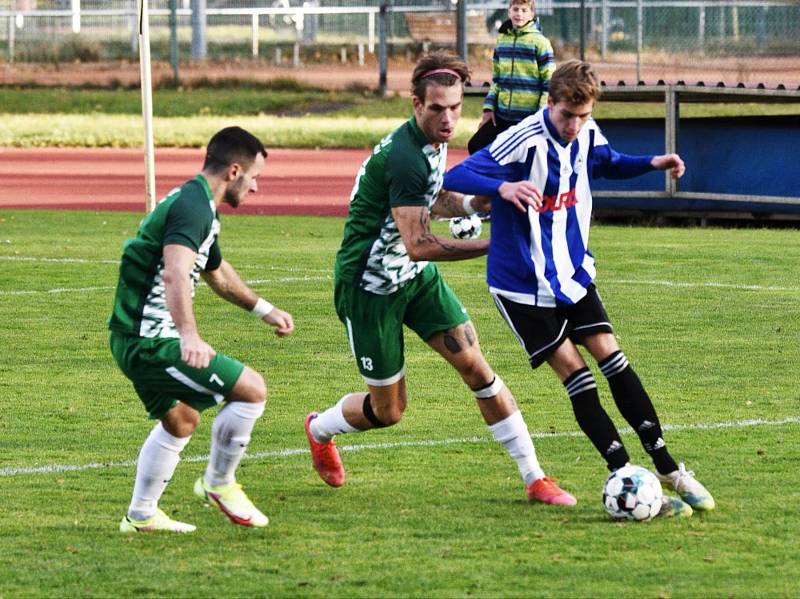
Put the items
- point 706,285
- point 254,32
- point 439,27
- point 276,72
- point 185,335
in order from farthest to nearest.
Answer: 1. point 254,32
2. point 276,72
3. point 439,27
4. point 706,285
5. point 185,335

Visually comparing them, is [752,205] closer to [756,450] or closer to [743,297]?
[743,297]

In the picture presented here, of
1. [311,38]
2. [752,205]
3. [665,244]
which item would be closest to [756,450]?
[665,244]

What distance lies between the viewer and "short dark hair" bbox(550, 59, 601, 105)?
6.47 meters

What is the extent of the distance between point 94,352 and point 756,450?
192 inches

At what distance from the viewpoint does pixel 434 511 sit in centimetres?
666

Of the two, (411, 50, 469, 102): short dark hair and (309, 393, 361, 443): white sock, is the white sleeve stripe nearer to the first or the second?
(411, 50, 469, 102): short dark hair

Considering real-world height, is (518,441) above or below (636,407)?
below

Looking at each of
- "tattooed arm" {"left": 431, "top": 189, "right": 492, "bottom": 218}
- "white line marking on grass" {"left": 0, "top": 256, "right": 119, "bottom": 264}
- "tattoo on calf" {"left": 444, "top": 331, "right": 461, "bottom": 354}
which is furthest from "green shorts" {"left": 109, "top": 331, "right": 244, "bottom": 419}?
"white line marking on grass" {"left": 0, "top": 256, "right": 119, "bottom": 264}

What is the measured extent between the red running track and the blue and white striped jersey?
13.6m

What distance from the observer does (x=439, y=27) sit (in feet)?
117

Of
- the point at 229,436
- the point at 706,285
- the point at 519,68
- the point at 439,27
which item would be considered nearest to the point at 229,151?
the point at 229,436

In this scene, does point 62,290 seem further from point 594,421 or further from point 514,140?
point 594,421

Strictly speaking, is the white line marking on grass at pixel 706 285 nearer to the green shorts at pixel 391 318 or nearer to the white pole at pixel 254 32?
the green shorts at pixel 391 318

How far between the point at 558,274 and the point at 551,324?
0.67 feet
